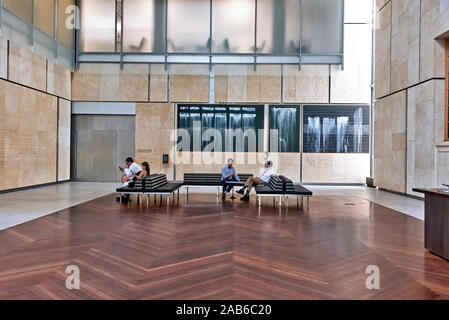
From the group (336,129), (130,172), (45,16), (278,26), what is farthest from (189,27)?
(130,172)

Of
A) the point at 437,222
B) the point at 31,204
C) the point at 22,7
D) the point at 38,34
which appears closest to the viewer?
the point at 437,222

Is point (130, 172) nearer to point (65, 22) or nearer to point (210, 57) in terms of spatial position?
point (210, 57)

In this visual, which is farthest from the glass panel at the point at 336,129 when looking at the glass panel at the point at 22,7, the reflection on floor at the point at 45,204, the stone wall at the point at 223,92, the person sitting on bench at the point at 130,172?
the glass panel at the point at 22,7

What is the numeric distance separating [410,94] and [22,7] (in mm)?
14320

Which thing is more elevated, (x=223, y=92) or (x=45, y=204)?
(x=223, y=92)

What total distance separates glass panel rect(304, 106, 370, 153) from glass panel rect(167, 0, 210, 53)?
20.0 ft

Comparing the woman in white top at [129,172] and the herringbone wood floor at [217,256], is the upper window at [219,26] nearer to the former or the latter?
the woman in white top at [129,172]

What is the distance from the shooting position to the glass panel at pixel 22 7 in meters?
12.0

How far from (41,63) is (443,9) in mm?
14376

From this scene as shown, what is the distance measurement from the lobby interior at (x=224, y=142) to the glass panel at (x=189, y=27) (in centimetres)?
7

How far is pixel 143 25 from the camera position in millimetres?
16516

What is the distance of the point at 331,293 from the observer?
3.46 meters
